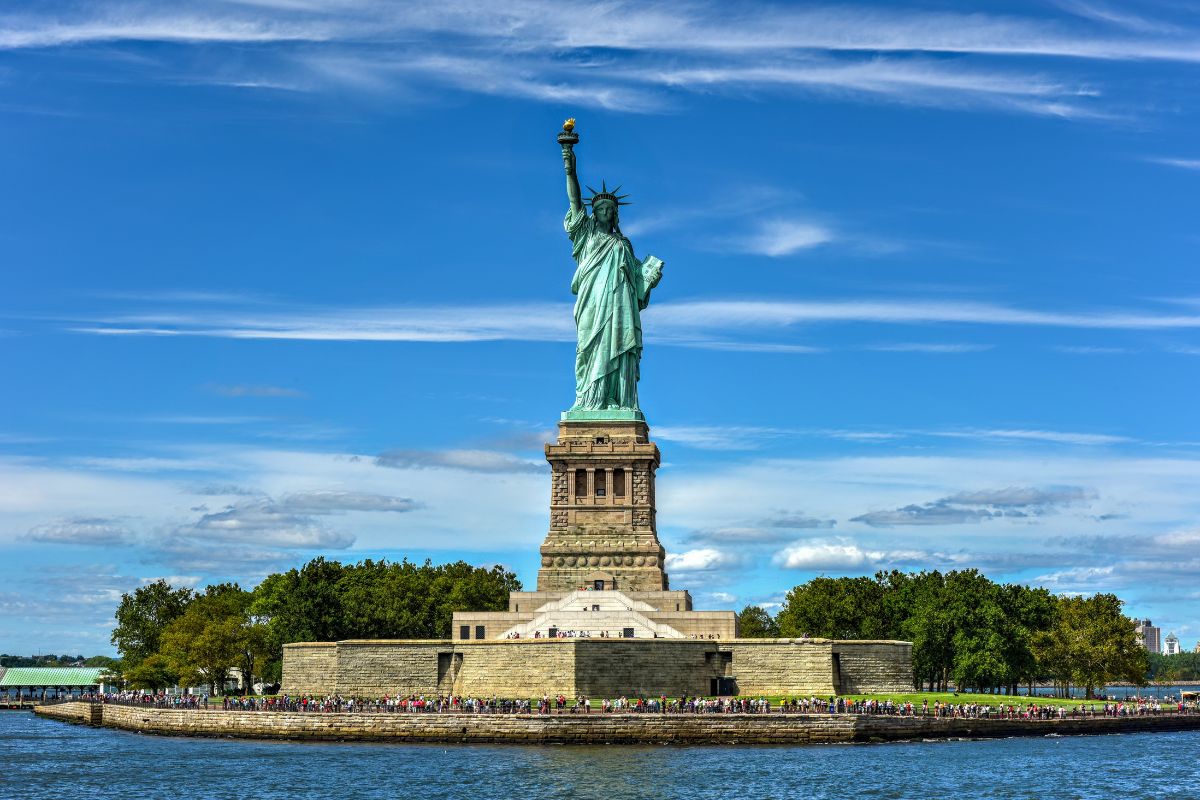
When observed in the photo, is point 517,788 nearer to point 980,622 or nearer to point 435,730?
point 435,730

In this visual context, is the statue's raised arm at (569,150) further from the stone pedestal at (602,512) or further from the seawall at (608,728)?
the seawall at (608,728)

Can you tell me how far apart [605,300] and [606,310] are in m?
0.64

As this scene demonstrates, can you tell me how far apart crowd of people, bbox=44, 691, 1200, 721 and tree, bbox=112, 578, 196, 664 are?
30.4 metres

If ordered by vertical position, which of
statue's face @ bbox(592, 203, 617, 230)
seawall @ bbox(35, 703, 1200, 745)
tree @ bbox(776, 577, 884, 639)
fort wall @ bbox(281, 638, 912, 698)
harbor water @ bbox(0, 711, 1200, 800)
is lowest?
harbor water @ bbox(0, 711, 1200, 800)

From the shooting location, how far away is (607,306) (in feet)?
317

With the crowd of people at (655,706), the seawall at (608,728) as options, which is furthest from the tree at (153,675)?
the seawall at (608,728)

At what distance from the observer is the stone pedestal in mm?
88625

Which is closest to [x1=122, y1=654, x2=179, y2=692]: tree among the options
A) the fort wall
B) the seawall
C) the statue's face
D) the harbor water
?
the fort wall

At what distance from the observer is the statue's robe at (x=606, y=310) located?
3752 inches

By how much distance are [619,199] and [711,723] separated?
40.0 m

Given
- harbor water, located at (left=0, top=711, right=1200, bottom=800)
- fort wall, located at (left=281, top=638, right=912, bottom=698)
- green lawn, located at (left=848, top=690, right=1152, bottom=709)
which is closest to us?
harbor water, located at (left=0, top=711, right=1200, bottom=800)

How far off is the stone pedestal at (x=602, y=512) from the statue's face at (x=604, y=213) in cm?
1342

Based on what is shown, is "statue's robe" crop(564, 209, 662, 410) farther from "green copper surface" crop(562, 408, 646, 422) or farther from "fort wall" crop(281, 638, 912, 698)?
"fort wall" crop(281, 638, 912, 698)

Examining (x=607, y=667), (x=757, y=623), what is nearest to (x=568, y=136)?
(x=607, y=667)
